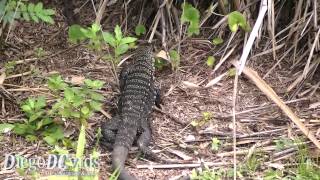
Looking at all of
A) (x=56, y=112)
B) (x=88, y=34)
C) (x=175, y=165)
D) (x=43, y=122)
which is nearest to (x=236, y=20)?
(x=88, y=34)

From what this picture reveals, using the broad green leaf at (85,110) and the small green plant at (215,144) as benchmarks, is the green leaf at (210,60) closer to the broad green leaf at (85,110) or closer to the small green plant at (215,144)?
the small green plant at (215,144)

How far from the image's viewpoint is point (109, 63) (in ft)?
16.5

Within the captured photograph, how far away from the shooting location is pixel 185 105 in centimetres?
466

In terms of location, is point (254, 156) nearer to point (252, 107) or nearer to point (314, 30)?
point (252, 107)

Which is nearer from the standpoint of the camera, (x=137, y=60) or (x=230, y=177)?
(x=230, y=177)

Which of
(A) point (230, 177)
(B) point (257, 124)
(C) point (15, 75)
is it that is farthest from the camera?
(C) point (15, 75)

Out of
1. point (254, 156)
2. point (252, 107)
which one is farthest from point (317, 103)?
point (254, 156)

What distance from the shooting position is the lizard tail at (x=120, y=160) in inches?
148

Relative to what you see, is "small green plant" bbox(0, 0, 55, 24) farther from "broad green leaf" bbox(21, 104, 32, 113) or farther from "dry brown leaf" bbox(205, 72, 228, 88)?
"dry brown leaf" bbox(205, 72, 228, 88)

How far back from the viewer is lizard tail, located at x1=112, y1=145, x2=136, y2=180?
12.4ft

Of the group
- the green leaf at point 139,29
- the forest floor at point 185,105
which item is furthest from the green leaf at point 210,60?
the green leaf at point 139,29

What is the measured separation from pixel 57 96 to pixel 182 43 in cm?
134

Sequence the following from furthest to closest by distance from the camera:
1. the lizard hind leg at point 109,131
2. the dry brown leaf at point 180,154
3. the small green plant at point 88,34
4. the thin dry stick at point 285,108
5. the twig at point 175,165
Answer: the small green plant at point 88,34, the lizard hind leg at point 109,131, the dry brown leaf at point 180,154, the twig at point 175,165, the thin dry stick at point 285,108

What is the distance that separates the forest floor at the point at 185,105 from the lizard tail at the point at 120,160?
96 millimetres
